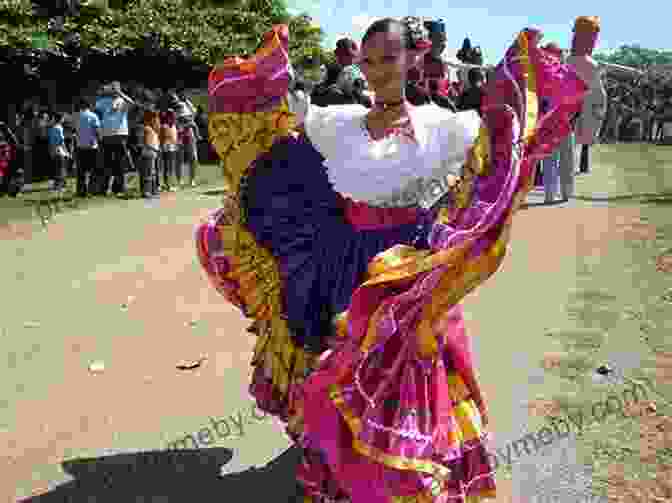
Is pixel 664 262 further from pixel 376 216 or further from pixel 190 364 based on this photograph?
pixel 376 216

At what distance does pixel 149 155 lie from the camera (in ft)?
42.1

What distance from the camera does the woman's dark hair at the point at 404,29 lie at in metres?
2.90

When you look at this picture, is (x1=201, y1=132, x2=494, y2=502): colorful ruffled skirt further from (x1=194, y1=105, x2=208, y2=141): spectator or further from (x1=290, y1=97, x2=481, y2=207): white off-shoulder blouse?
(x1=194, y1=105, x2=208, y2=141): spectator

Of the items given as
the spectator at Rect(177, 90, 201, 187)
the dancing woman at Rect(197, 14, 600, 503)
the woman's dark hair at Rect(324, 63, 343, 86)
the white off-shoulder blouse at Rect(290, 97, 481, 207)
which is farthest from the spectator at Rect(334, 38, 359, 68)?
the spectator at Rect(177, 90, 201, 187)

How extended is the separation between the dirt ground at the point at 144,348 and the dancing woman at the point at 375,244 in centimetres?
72

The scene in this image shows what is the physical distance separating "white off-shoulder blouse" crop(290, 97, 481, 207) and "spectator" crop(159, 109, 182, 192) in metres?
11.2

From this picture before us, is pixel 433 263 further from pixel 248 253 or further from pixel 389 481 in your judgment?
pixel 248 253

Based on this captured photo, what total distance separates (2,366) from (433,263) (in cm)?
334

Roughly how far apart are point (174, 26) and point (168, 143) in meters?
7.09

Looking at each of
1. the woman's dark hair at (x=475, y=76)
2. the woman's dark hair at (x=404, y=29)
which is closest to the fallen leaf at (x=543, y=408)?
the woman's dark hair at (x=404, y=29)

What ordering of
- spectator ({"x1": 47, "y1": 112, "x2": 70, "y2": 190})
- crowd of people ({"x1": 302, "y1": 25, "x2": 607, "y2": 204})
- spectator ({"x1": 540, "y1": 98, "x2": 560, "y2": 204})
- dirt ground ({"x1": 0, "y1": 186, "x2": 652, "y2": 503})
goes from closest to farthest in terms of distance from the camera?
dirt ground ({"x1": 0, "y1": 186, "x2": 652, "y2": 503}), crowd of people ({"x1": 302, "y1": 25, "x2": 607, "y2": 204}), spectator ({"x1": 540, "y1": 98, "x2": 560, "y2": 204}), spectator ({"x1": 47, "y1": 112, "x2": 70, "y2": 190})

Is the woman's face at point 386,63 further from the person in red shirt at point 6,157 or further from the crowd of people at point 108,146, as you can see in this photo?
the person in red shirt at point 6,157

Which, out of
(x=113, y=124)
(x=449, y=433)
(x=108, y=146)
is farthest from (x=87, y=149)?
(x=449, y=433)

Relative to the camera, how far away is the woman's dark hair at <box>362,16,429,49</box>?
2.90 metres
